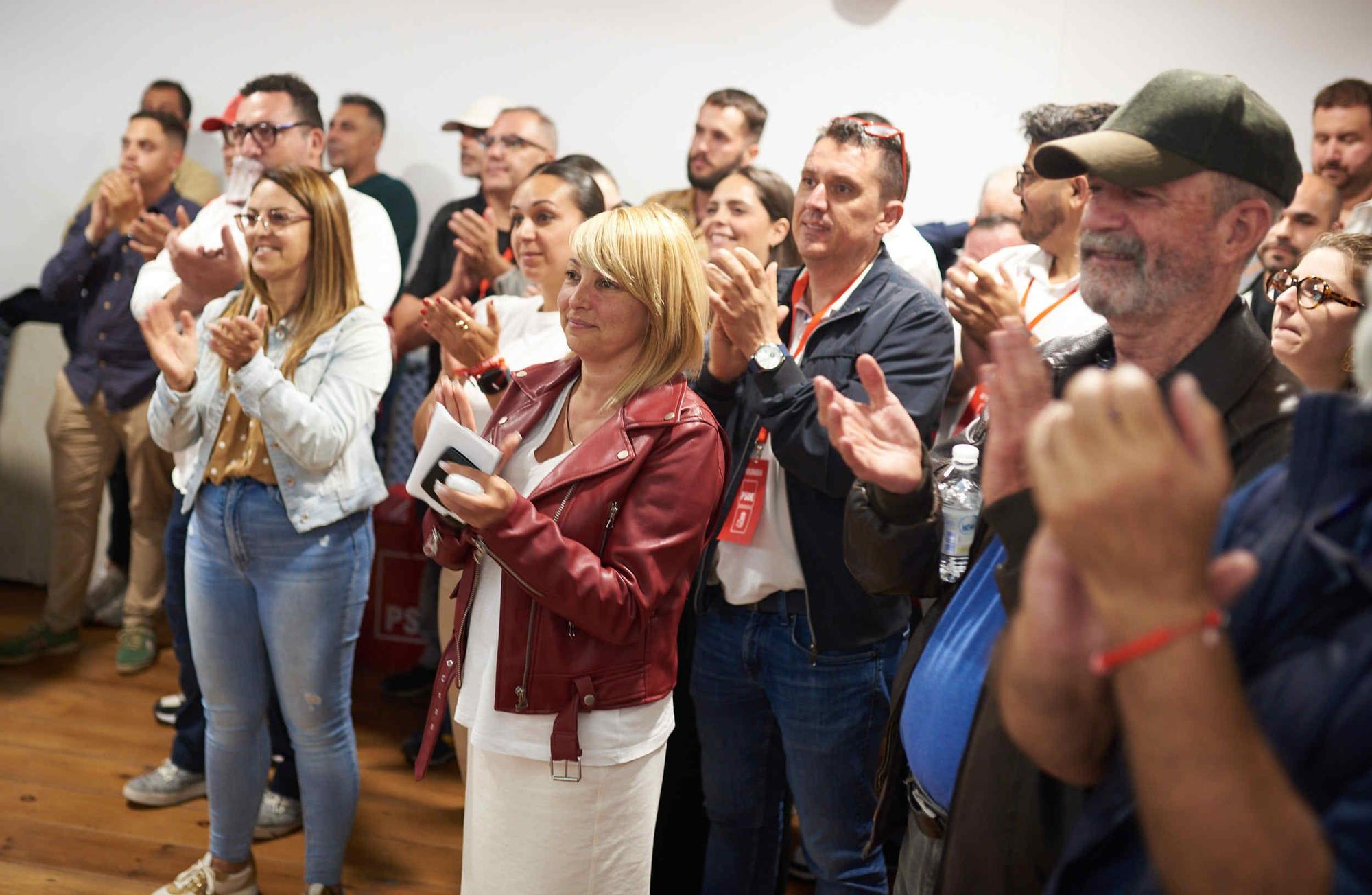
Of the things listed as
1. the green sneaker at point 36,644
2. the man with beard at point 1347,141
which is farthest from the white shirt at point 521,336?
the man with beard at point 1347,141

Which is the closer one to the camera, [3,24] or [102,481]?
[102,481]

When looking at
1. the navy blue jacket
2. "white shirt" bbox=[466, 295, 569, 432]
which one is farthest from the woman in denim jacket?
the navy blue jacket

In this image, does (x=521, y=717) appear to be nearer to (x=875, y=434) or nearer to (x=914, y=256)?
(x=875, y=434)

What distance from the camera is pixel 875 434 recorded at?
1.54 m

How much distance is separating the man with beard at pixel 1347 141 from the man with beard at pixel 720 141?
1749 millimetres

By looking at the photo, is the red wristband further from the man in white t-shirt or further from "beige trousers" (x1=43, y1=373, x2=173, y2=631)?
"beige trousers" (x1=43, y1=373, x2=173, y2=631)

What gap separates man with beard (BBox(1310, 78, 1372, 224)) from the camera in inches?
134

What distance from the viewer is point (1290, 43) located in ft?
13.3

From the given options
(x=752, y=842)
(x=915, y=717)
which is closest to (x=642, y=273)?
(x=915, y=717)

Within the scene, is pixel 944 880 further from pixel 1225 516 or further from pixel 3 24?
pixel 3 24

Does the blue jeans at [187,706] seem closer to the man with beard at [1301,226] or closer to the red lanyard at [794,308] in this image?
the red lanyard at [794,308]

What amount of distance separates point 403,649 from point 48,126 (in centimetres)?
295

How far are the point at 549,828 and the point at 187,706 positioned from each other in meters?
1.73

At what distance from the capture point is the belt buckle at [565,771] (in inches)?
66.8
